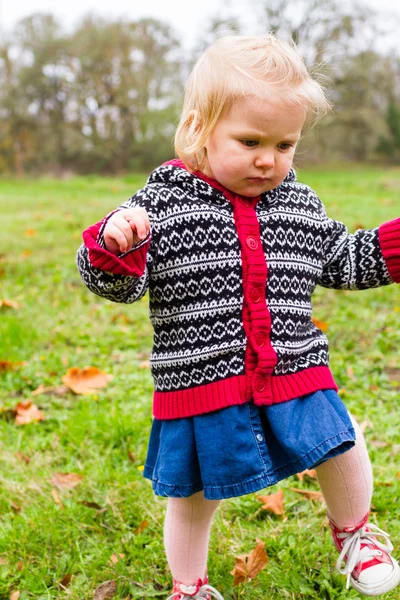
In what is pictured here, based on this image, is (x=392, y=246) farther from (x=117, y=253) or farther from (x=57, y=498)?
(x=57, y=498)

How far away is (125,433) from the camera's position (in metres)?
2.71

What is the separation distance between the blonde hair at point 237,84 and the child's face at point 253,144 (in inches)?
0.8

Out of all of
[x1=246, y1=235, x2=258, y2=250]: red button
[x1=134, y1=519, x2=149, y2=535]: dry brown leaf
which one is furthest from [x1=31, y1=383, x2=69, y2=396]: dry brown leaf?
[x1=246, y1=235, x2=258, y2=250]: red button

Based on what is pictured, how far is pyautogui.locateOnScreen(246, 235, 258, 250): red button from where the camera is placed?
165 cm

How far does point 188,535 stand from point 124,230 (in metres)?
0.84

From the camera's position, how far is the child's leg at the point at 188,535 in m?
1.77

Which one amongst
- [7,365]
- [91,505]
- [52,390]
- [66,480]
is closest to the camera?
[91,505]

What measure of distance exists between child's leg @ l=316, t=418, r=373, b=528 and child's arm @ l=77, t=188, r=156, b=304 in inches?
26.9

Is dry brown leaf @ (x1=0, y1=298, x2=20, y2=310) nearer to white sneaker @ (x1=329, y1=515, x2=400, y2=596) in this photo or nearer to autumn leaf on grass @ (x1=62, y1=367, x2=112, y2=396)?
autumn leaf on grass @ (x1=62, y1=367, x2=112, y2=396)

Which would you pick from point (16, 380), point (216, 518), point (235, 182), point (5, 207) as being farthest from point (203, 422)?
point (5, 207)

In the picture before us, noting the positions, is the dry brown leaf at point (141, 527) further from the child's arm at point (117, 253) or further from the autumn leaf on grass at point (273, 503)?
the child's arm at point (117, 253)

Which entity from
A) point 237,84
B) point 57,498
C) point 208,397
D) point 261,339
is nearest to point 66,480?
point 57,498

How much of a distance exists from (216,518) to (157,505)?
211 mm

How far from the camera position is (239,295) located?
5.39 ft
